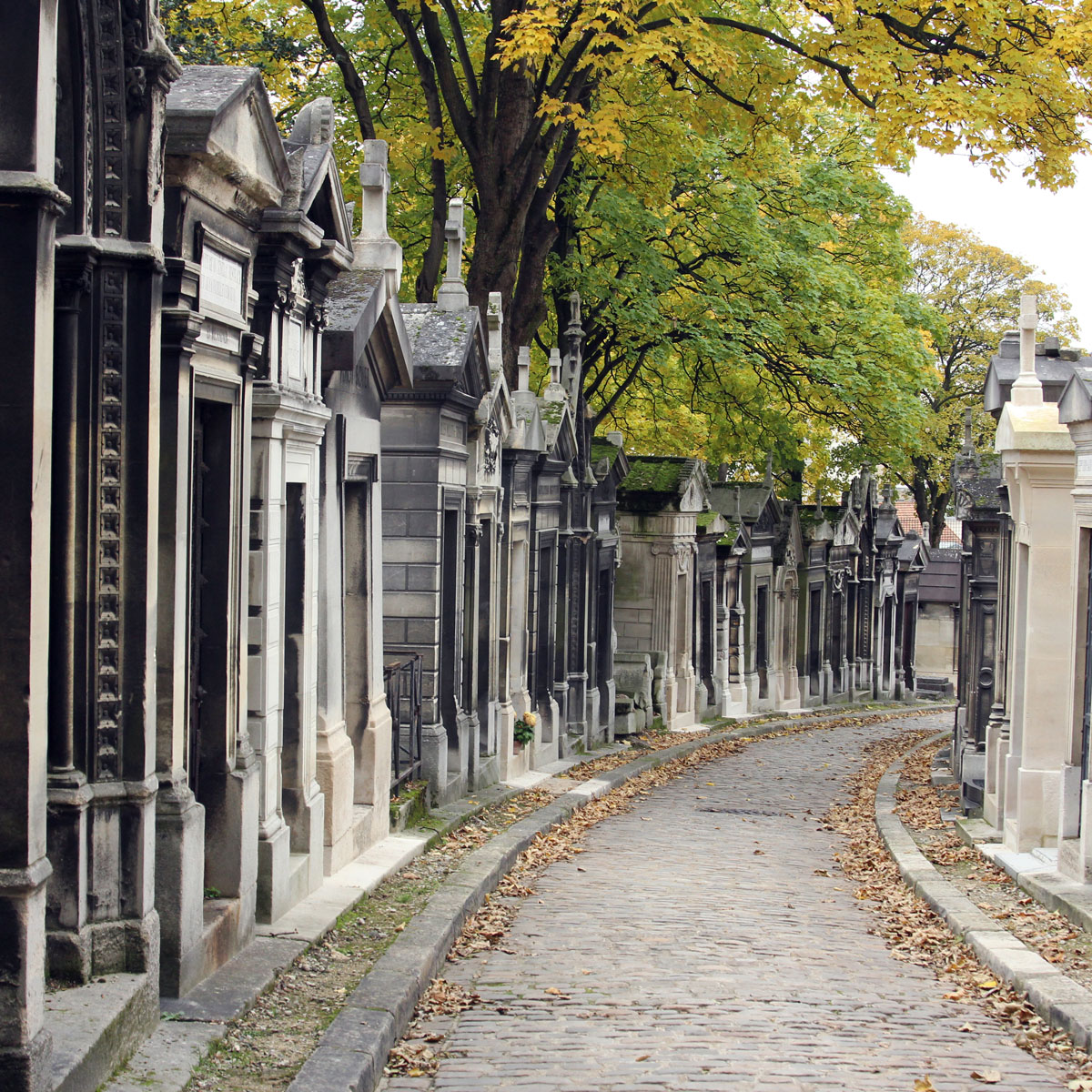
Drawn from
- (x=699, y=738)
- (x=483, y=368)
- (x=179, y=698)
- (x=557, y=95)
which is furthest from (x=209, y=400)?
(x=699, y=738)

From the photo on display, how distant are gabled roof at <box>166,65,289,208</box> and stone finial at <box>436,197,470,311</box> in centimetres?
562

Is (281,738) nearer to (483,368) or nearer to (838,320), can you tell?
(483,368)

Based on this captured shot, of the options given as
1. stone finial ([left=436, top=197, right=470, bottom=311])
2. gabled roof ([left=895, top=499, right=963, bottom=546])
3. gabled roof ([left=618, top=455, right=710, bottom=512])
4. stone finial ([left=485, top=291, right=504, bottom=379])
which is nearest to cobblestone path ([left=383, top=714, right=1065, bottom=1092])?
stone finial ([left=436, top=197, right=470, bottom=311])

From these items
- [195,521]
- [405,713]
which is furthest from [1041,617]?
[195,521]

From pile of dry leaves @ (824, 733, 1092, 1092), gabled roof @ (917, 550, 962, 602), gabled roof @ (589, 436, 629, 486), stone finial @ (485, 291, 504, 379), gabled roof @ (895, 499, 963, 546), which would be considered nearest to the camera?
pile of dry leaves @ (824, 733, 1092, 1092)

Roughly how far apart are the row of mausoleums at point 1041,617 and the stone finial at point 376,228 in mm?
4467

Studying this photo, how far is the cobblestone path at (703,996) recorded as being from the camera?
19.7 ft

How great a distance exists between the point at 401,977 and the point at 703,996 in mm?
1437

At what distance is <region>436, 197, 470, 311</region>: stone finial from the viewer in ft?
42.6

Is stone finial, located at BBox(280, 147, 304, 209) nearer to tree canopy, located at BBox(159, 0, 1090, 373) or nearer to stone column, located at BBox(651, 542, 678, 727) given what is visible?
tree canopy, located at BBox(159, 0, 1090, 373)

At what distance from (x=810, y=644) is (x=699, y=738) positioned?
11.4 m

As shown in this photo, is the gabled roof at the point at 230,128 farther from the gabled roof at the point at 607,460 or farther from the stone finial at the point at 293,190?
the gabled roof at the point at 607,460

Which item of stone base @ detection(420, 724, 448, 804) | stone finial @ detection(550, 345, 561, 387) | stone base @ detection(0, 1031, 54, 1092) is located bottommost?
stone base @ detection(420, 724, 448, 804)

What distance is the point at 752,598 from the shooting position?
29.1 m
